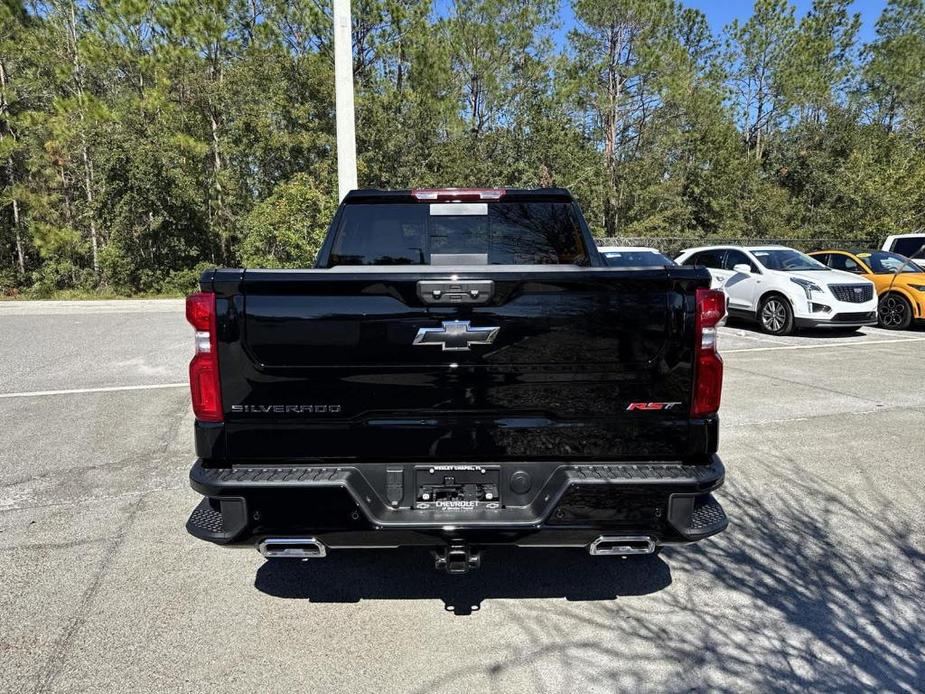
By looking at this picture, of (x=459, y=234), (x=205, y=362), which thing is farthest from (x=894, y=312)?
(x=205, y=362)

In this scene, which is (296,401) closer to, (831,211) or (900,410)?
(900,410)

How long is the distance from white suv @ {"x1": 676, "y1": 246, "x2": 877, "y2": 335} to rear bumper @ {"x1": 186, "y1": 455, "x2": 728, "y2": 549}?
375 inches

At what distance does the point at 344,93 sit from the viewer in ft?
31.7

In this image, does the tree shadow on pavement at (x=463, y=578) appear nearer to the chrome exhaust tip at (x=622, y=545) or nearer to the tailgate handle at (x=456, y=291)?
the chrome exhaust tip at (x=622, y=545)

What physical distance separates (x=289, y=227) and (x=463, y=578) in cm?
1745

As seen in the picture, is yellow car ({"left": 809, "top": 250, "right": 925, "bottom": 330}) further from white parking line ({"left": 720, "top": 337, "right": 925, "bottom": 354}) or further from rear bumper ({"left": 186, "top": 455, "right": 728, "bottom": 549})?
rear bumper ({"left": 186, "top": 455, "right": 728, "bottom": 549})

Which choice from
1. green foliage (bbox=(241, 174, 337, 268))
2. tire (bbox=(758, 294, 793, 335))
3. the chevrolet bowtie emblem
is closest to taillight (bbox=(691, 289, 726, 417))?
the chevrolet bowtie emblem

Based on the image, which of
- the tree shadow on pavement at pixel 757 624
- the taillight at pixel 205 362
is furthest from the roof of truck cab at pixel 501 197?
the tree shadow on pavement at pixel 757 624

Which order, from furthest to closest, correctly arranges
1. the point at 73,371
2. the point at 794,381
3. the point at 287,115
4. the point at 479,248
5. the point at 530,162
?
the point at 530,162 → the point at 287,115 → the point at 73,371 → the point at 794,381 → the point at 479,248

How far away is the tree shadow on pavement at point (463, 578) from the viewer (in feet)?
10.2

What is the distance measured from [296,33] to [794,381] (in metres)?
23.5

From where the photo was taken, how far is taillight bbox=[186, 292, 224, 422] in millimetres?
2355

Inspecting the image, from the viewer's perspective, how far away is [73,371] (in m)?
8.51

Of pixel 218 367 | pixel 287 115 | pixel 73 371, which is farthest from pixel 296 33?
pixel 218 367
